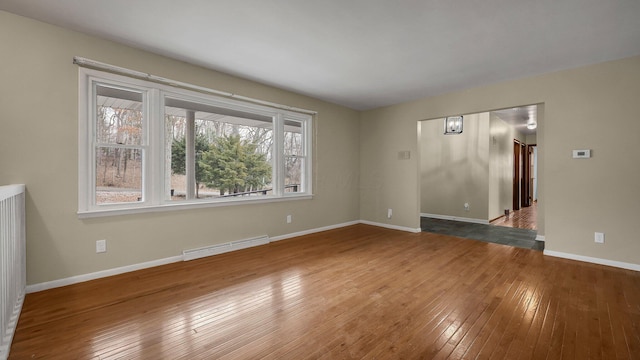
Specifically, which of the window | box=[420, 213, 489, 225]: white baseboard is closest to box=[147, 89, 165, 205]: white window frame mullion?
the window

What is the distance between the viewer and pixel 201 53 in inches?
129

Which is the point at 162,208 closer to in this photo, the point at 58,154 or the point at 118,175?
the point at 118,175

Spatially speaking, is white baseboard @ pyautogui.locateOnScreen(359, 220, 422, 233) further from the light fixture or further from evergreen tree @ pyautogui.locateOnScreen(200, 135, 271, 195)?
the light fixture

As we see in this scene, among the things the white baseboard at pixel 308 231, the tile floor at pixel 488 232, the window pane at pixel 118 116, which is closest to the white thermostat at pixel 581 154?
the tile floor at pixel 488 232

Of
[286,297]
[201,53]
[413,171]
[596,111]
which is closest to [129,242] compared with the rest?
[286,297]

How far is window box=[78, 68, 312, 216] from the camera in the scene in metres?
2.96

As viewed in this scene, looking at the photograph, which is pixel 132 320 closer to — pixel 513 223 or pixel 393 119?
pixel 393 119

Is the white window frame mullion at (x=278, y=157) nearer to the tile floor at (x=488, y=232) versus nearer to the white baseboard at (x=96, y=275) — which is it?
the white baseboard at (x=96, y=275)

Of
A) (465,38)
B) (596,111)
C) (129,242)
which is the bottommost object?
(129,242)

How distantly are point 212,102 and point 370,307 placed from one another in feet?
10.9

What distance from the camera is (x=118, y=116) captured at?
3.12 m

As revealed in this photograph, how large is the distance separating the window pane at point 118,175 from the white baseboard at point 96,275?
2.52ft

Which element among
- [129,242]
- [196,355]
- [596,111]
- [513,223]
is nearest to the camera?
[196,355]

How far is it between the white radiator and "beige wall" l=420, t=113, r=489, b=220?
6664mm
